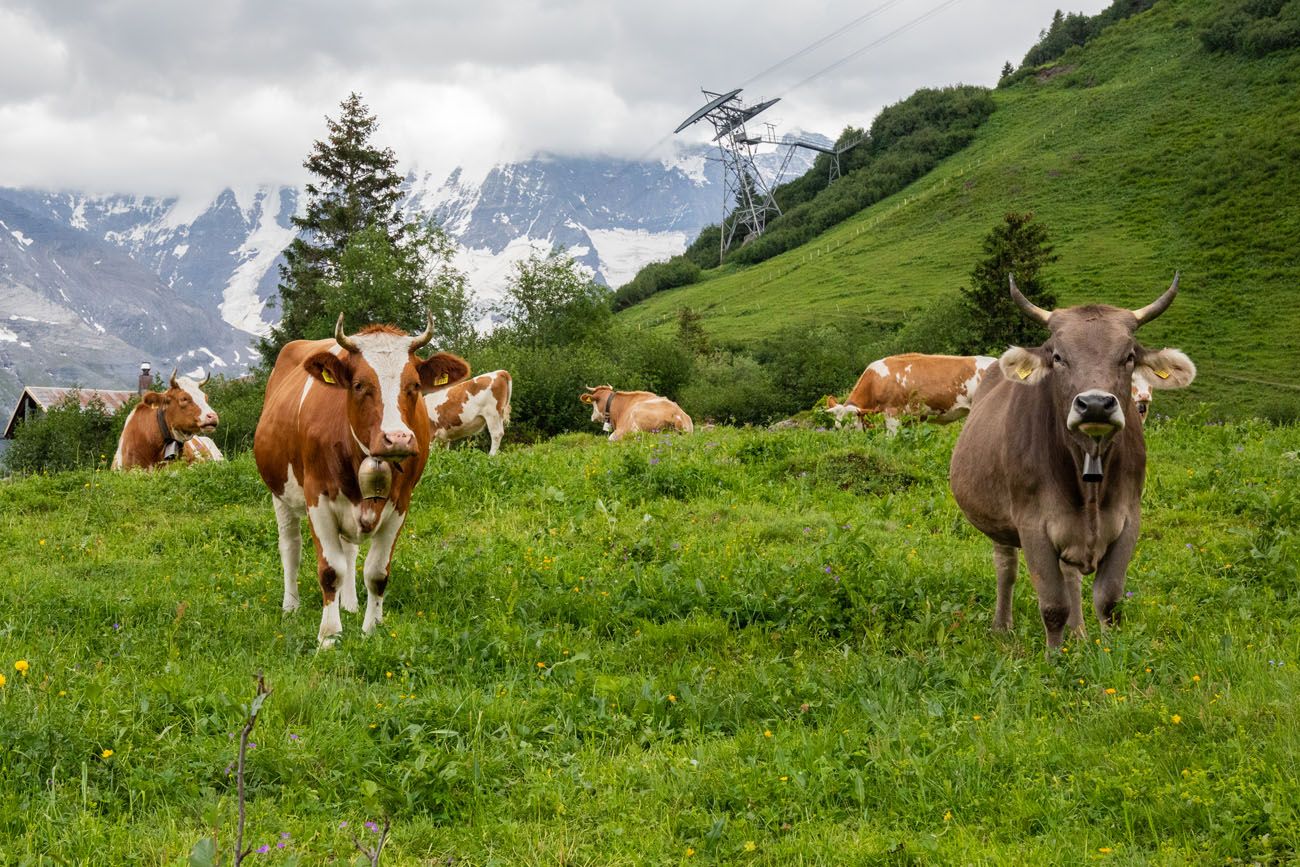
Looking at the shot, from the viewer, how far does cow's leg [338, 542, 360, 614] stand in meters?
7.47

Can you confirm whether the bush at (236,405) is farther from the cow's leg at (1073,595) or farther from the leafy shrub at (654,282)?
the leafy shrub at (654,282)

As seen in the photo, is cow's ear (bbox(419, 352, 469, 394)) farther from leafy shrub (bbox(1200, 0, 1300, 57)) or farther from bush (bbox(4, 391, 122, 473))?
leafy shrub (bbox(1200, 0, 1300, 57))

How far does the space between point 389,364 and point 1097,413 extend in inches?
188

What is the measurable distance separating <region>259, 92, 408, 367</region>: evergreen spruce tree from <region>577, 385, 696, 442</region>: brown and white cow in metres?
32.4

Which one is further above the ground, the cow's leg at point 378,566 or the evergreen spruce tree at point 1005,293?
the evergreen spruce tree at point 1005,293

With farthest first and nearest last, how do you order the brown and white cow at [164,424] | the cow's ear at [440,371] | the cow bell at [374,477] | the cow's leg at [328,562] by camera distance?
the brown and white cow at [164,424] < the cow's ear at [440,371] < the cow's leg at [328,562] < the cow bell at [374,477]

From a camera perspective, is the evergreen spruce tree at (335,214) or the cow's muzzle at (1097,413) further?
the evergreen spruce tree at (335,214)

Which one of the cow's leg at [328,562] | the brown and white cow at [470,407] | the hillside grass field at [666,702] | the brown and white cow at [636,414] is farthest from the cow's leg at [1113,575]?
the brown and white cow at [470,407]

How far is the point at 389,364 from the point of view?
22.2 ft

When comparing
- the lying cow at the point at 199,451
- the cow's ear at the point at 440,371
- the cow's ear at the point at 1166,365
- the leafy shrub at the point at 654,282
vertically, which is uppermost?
the leafy shrub at the point at 654,282

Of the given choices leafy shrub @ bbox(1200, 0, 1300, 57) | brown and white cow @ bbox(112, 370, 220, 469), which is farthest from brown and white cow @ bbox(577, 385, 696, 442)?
leafy shrub @ bbox(1200, 0, 1300, 57)

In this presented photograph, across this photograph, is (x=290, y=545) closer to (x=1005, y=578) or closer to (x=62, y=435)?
(x=1005, y=578)

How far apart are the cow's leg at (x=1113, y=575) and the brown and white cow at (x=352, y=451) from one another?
4714mm

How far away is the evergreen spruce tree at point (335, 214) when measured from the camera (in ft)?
184
